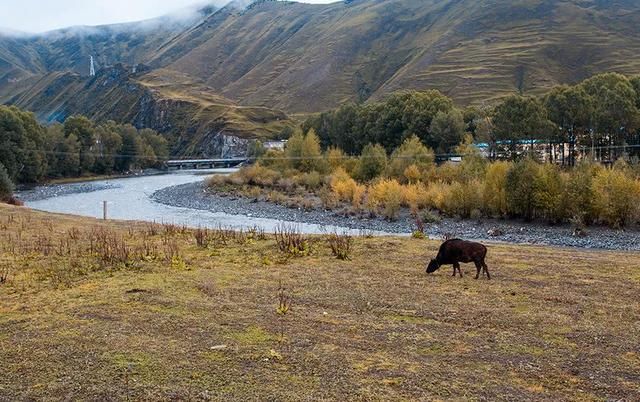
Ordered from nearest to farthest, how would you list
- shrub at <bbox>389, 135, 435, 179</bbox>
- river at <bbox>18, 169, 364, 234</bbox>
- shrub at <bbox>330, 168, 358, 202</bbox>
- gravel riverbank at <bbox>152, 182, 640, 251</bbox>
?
gravel riverbank at <bbox>152, 182, 640, 251</bbox>, river at <bbox>18, 169, 364, 234</bbox>, shrub at <bbox>330, 168, 358, 202</bbox>, shrub at <bbox>389, 135, 435, 179</bbox>

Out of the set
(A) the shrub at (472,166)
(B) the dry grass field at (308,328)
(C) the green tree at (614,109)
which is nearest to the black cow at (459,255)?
(B) the dry grass field at (308,328)

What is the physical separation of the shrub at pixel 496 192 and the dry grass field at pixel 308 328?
29.0m

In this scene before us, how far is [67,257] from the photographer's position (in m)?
16.4

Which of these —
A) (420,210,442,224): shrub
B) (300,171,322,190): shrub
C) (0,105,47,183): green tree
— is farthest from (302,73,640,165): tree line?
(0,105,47,183): green tree

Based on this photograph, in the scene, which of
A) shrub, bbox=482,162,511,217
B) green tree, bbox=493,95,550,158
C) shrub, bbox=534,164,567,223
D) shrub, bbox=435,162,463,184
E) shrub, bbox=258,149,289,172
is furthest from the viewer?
shrub, bbox=258,149,289,172

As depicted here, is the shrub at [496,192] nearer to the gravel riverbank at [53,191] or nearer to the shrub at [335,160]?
the shrub at [335,160]

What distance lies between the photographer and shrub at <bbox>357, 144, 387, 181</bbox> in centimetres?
6944

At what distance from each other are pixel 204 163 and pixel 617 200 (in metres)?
134

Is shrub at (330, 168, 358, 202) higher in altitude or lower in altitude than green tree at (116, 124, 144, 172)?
lower

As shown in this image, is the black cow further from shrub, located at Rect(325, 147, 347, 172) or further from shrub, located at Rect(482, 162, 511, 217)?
shrub, located at Rect(325, 147, 347, 172)

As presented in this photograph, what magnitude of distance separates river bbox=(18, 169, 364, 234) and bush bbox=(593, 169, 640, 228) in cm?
1698

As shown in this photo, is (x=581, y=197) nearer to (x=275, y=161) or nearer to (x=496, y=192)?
(x=496, y=192)

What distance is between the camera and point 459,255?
48.2 ft

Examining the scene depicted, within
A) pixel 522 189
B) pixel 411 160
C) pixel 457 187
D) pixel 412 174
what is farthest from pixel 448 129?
pixel 522 189
